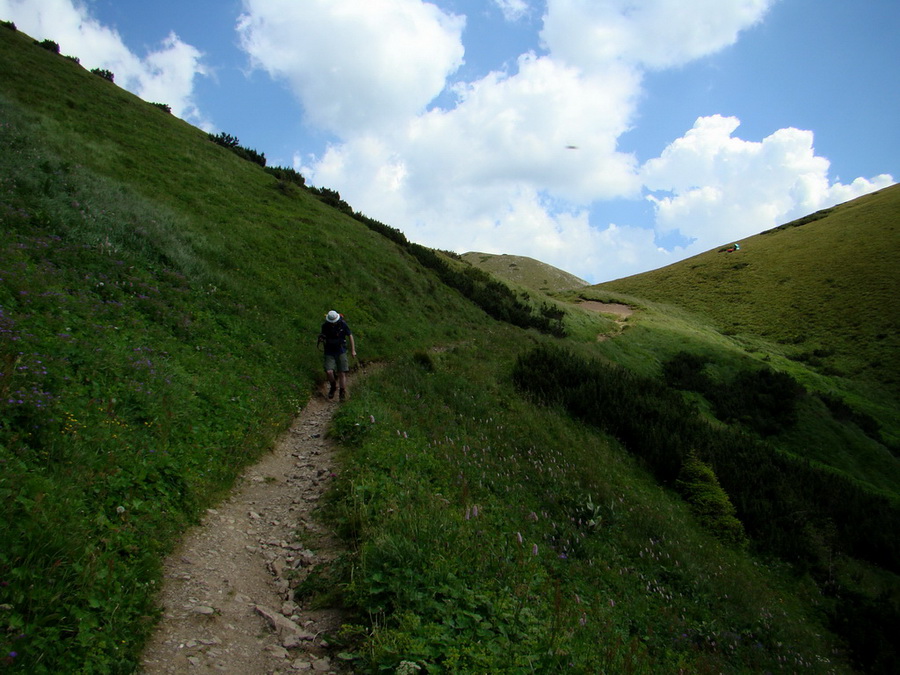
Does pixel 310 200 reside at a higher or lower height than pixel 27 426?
higher

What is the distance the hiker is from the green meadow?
885 mm

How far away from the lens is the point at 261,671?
12.0 feet

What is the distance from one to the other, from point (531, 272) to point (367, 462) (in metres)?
90.8

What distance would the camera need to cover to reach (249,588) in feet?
15.7

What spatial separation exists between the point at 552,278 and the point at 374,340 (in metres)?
79.8

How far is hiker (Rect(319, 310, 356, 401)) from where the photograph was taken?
12.1 meters

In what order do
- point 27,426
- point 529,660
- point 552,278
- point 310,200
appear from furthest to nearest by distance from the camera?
point 552,278 → point 310,200 → point 27,426 → point 529,660

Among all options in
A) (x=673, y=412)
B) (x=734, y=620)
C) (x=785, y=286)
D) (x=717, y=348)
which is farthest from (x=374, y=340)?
(x=785, y=286)

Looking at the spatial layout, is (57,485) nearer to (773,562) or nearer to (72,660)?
(72,660)

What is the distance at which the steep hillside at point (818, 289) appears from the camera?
42844 mm

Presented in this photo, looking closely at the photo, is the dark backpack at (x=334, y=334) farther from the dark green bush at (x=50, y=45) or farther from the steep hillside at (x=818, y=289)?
the steep hillside at (x=818, y=289)

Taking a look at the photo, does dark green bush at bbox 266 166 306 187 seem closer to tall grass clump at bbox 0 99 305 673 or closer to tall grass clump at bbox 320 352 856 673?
tall grass clump at bbox 0 99 305 673

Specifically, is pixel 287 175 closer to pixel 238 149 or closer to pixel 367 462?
pixel 238 149

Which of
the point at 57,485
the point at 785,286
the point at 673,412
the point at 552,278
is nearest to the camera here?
the point at 57,485
